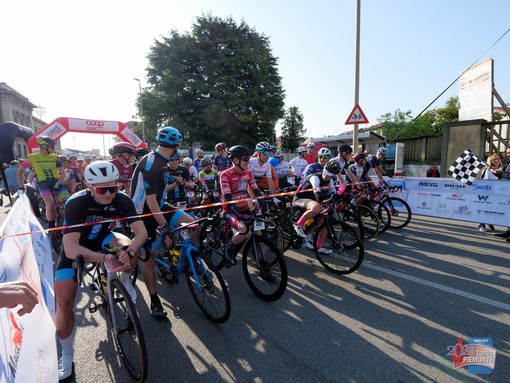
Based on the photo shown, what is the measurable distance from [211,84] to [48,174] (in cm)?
2445

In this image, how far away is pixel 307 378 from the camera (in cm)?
243

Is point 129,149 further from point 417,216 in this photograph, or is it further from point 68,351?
point 417,216

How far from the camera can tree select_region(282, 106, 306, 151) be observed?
42.2 meters

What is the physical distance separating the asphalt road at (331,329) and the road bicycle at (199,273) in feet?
0.58

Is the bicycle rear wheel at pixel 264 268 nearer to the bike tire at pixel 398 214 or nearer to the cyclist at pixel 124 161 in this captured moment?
the cyclist at pixel 124 161

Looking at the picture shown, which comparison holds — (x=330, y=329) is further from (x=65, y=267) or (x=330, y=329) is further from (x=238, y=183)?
(x=65, y=267)

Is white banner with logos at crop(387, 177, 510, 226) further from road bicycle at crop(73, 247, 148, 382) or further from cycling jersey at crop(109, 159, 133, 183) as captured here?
road bicycle at crop(73, 247, 148, 382)

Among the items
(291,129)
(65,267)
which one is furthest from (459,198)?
(291,129)

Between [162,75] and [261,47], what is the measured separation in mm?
10955

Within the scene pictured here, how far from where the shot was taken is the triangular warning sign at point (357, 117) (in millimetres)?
10055

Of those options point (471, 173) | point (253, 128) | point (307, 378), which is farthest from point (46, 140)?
point (253, 128)

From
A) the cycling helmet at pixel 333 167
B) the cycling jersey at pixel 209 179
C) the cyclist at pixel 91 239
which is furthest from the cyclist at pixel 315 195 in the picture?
the cycling jersey at pixel 209 179

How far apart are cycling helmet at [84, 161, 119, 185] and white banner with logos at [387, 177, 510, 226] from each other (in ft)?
26.4

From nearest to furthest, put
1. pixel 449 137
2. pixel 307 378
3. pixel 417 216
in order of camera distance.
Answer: pixel 307 378 < pixel 417 216 < pixel 449 137
